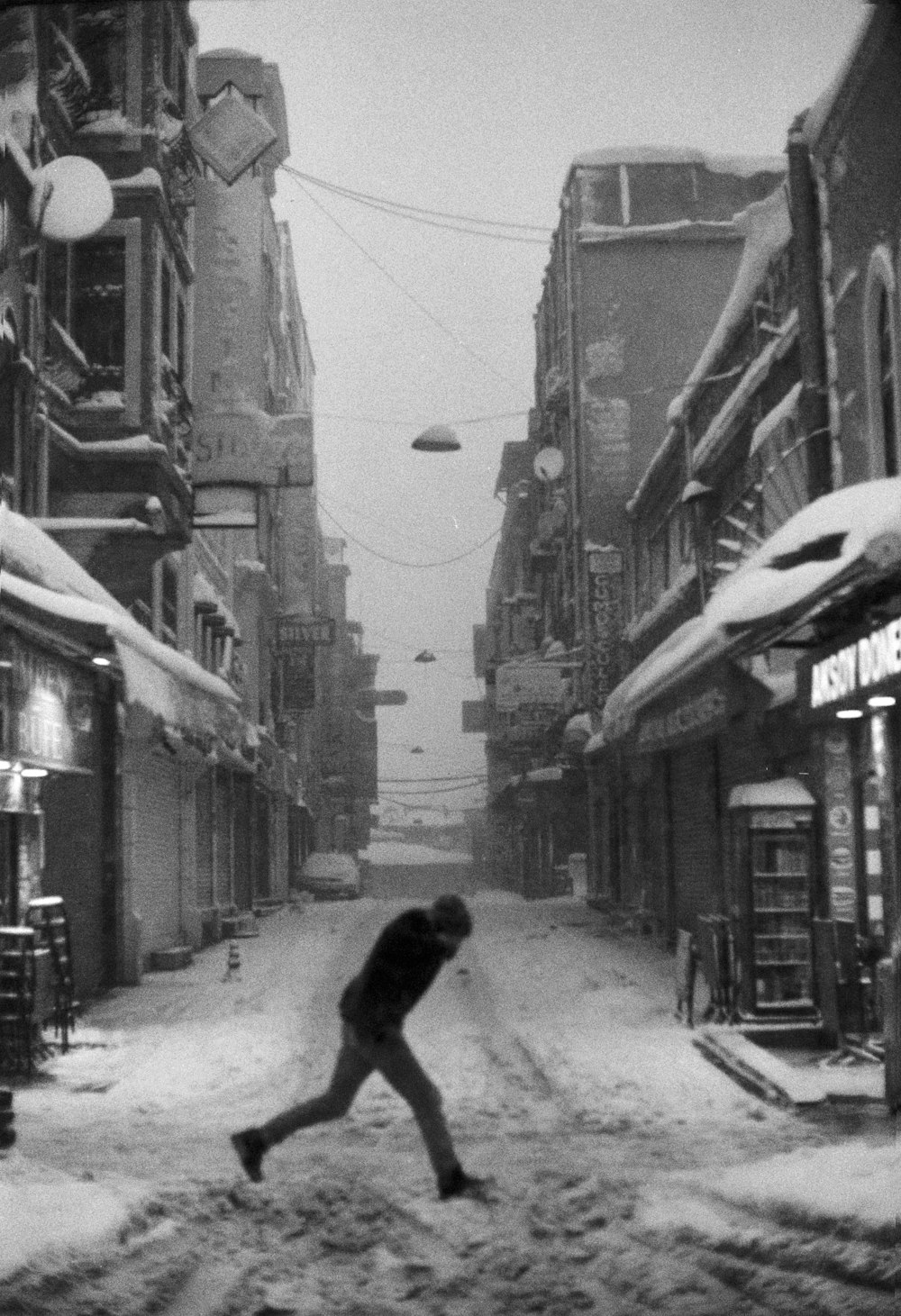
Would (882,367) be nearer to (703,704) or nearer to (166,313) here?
(703,704)

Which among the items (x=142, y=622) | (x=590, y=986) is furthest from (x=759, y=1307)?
(x=142, y=622)

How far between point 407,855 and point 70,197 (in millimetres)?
4601

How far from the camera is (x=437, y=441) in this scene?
271 inches

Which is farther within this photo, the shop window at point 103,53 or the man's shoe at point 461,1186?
the shop window at point 103,53

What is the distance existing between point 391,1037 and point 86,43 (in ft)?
23.3

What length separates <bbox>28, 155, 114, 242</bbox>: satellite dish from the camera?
7.87 meters

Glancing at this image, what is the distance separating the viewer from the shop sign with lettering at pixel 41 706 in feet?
31.0

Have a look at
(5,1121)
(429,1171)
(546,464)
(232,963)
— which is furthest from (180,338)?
(429,1171)

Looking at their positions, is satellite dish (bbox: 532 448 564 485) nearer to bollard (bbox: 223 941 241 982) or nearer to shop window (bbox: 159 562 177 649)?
bollard (bbox: 223 941 241 982)

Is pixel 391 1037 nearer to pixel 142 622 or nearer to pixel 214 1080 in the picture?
pixel 214 1080

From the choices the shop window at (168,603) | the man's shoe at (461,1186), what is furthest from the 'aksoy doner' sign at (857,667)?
the shop window at (168,603)

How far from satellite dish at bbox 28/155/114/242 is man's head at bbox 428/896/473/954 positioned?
4283 mm

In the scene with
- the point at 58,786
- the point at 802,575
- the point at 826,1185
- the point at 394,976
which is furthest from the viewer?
the point at 58,786

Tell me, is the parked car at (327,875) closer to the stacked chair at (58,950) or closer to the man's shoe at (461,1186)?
the stacked chair at (58,950)
